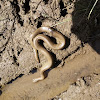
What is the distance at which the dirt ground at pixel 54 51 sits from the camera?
Result: 4453mm

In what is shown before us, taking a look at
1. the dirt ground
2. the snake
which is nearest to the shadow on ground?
the dirt ground

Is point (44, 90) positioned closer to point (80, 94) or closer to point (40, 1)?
point (80, 94)

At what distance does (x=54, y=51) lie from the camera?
4.87 metres

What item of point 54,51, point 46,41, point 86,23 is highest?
point 86,23

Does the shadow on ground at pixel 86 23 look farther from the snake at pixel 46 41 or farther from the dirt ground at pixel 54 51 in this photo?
the snake at pixel 46 41

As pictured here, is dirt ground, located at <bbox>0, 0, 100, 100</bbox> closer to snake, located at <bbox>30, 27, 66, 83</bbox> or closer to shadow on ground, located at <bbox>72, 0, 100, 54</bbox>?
shadow on ground, located at <bbox>72, 0, 100, 54</bbox>

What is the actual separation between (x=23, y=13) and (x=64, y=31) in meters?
1.81

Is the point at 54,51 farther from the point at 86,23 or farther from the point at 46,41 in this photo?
the point at 86,23

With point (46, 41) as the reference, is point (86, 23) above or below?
above

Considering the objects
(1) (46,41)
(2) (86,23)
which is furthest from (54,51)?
(2) (86,23)

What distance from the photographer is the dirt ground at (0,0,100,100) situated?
14.6 feet

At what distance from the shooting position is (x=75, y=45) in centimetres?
478

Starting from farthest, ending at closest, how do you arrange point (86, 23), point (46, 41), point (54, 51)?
1. point (54, 51)
2. point (46, 41)
3. point (86, 23)

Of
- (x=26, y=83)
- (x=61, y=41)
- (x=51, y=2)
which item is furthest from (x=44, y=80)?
(x=51, y=2)
